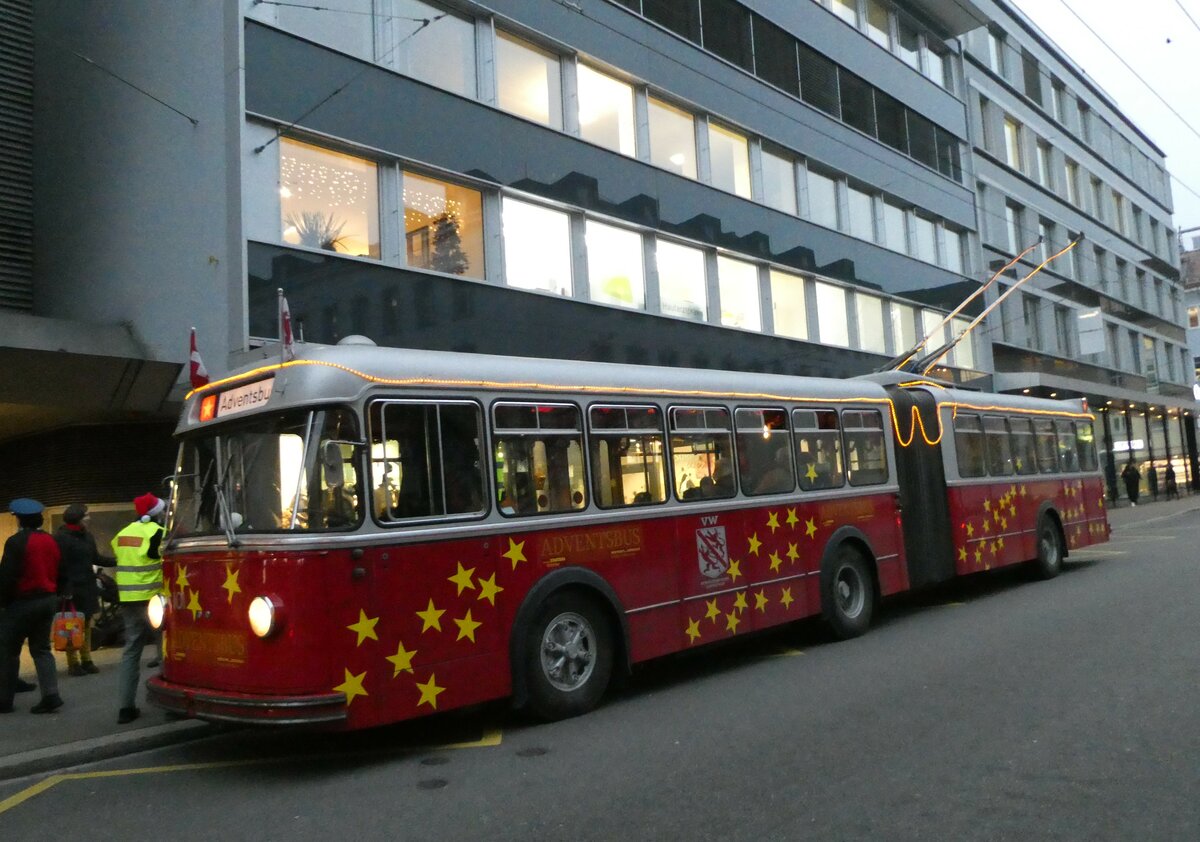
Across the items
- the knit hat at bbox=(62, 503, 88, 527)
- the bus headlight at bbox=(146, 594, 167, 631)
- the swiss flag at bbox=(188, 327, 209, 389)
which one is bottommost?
the bus headlight at bbox=(146, 594, 167, 631)

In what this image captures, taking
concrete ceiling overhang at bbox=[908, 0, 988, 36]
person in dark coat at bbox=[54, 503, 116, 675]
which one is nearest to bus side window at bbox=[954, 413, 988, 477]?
person in dark coat at bbox=[54, 503, 116, 675]

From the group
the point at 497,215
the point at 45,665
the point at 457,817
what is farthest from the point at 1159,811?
the point at 497,215

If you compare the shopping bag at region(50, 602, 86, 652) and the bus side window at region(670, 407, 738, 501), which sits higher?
the bus side window at region(670, 407, 738, 501)

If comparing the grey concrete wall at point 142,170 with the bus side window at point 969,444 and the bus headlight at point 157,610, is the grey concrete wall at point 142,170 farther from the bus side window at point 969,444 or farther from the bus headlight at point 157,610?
the bus side window at point 969,444

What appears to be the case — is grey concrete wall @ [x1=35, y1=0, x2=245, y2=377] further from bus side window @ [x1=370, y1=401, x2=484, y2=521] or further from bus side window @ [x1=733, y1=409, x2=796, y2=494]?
bus side window @ [x1=733, y1=409, x2=796, y2=494]

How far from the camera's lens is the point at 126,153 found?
14.2m

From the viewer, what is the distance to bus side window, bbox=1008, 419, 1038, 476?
49.4 feet

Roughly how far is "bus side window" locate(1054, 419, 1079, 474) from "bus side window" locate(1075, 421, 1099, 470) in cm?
17

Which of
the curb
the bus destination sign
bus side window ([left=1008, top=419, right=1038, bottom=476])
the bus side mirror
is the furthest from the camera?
bus side window ([left=1008, top=419, right=1038, bottom=476])

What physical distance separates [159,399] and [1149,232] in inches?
1898

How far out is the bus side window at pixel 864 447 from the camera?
457 inches

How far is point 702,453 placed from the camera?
9531 mm

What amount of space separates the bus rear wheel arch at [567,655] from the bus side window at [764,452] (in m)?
2.44

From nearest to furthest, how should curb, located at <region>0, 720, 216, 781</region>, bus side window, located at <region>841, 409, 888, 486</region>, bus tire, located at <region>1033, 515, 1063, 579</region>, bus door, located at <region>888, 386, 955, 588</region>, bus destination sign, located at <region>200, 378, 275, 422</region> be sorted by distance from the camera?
bus destination sign, located at <region>200, 378, 275, 422</region>, curb, located at <region>0, 720, 216, 781</region>, bus side window, located at <region>841, 409, 888, 486</region>, bus door, located at <region>888, 386, 955, 588</region>, bus tire, located at <region>1033, 515, 1063, 579</region>
